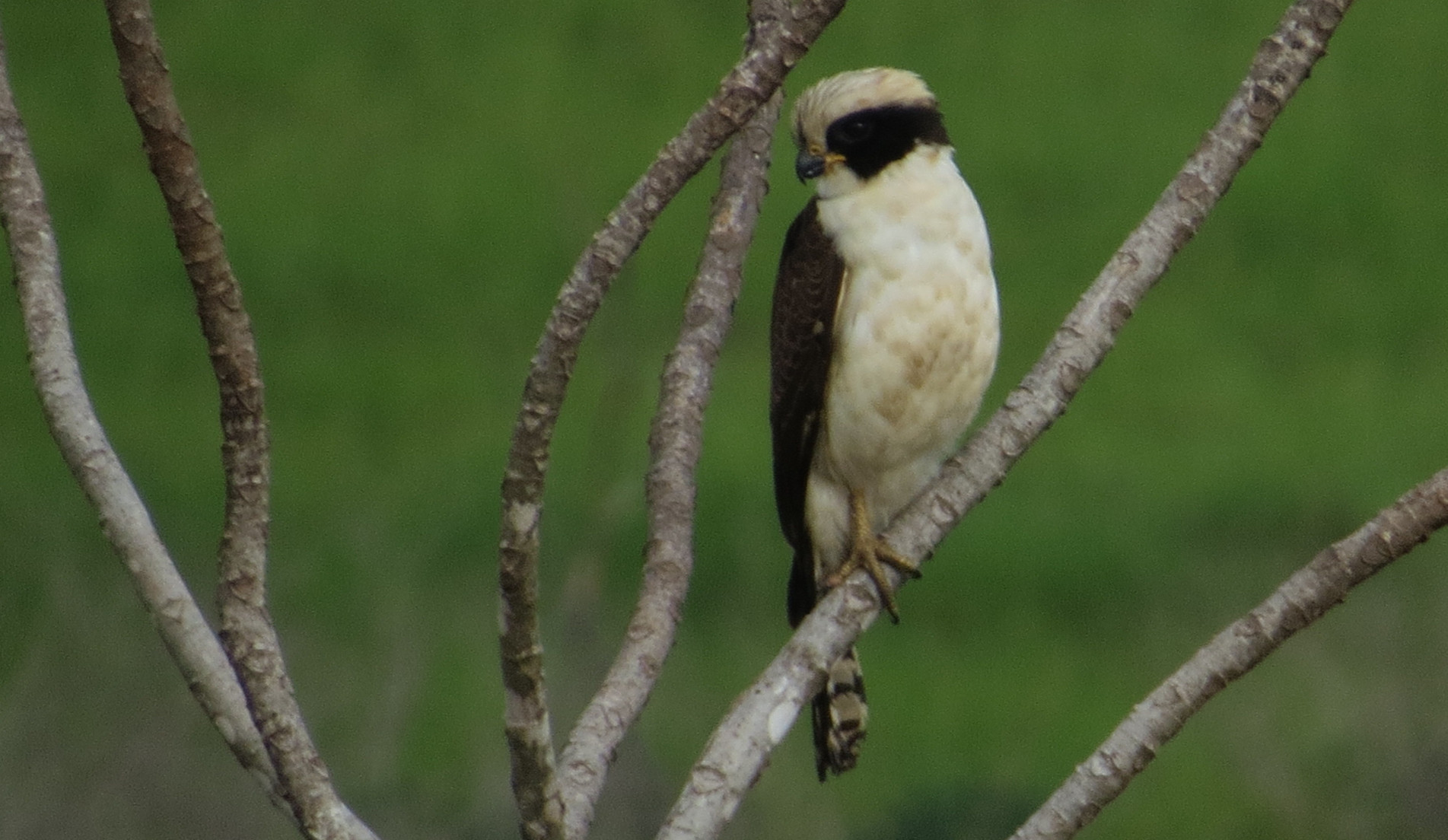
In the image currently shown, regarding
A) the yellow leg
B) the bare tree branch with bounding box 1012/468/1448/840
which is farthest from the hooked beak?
the bare tree branch with bounding box 1012/468/1448/840

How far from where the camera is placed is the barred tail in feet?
13.1

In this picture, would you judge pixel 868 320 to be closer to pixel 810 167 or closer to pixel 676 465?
pixel 810 167

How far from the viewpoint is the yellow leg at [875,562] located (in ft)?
10.3

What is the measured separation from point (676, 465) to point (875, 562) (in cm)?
34

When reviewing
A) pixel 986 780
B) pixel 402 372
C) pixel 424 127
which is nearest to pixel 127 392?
pixel 402 372

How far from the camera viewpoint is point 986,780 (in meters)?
5.62

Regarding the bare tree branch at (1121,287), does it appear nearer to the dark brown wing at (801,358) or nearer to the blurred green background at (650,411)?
the dark brown wing at (801,358)

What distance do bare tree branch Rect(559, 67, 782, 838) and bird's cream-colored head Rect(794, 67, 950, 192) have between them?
1.35ft

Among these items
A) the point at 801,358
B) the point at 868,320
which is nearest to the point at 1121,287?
the point at 868,320

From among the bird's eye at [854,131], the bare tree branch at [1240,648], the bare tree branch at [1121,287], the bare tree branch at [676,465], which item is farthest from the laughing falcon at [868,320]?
the bare tree branch at [1240,648]

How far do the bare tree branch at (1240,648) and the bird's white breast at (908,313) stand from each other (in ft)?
4.20

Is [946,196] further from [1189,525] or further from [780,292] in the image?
[1189,525]

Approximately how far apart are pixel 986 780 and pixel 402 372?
251 centimetres

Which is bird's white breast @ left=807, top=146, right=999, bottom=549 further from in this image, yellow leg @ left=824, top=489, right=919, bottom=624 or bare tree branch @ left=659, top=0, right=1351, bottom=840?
bare tree branch @ left=659, top=0, right=1351, bottom=840
